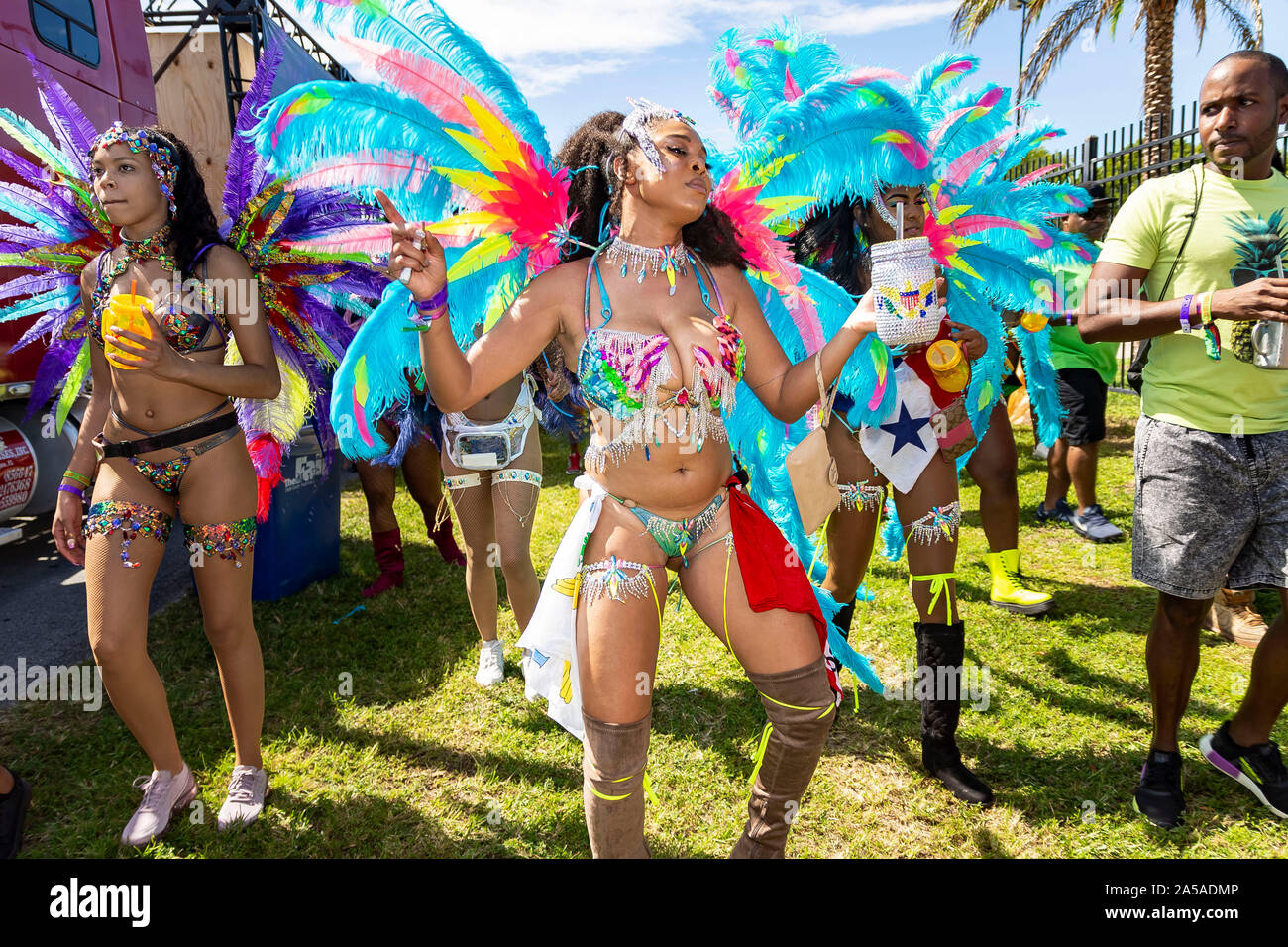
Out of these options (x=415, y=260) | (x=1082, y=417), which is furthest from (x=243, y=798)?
(x=1082, y=417)

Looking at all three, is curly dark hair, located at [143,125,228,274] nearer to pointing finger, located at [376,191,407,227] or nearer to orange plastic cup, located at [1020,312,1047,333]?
pointing finger, located at [376,191,407,227]

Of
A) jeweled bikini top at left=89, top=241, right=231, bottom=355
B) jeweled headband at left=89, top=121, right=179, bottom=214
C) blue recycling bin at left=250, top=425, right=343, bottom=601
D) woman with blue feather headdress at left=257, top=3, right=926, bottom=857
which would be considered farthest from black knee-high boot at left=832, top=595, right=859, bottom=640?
blue recycling bin at left=250, top=425, right=343, bottom=601

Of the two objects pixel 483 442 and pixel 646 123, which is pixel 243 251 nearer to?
pixel 483 442

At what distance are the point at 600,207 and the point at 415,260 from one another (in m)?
0.68

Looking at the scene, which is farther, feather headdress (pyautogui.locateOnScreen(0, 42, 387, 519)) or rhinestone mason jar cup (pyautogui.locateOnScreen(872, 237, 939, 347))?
feather headdress (pyautogui.locateOnScreen(0, 42, 387, 519))

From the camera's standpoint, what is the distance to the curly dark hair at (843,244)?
3.24 metres

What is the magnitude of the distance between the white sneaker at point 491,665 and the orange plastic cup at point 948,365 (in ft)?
8.01

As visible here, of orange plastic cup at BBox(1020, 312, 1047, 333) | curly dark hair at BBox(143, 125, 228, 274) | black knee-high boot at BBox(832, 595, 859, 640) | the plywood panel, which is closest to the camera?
curly dark hair at BBox(143, 125, 228, 274)

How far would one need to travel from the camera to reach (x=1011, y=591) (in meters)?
4.71

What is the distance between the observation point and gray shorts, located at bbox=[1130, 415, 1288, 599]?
2650mm

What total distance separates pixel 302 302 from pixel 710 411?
1.81 meters

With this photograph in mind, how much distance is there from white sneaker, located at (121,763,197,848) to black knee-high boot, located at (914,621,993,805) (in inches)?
108

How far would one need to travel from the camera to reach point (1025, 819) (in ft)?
9.65

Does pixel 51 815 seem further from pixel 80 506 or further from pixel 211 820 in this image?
pixel 80 506
